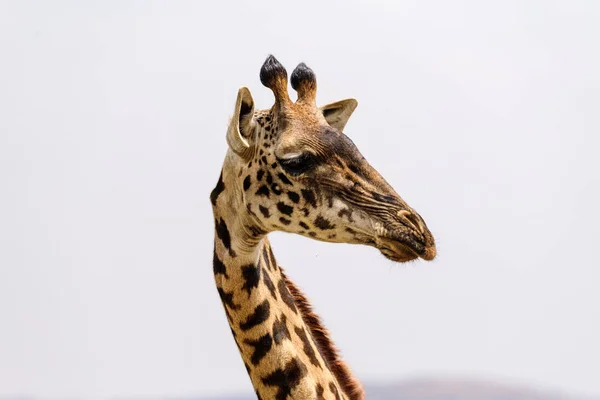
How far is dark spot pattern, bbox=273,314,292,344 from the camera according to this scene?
1002 cm

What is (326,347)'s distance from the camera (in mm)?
10688

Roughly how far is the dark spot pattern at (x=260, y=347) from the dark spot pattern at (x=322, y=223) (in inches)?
32.4

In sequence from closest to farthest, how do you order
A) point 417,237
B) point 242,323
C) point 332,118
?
1. point 417,237
2. point 242,323
3. point 332,118

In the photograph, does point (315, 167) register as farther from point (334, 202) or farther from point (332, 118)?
point (332, 118)

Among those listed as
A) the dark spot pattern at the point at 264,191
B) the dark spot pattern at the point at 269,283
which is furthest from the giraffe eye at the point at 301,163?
the dark spot pattern at the point at 269,283

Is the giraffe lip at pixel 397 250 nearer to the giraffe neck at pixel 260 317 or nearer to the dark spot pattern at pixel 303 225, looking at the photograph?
the dark spot pattern at pixel 303 225

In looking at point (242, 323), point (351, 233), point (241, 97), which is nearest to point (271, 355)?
point (242, 323)

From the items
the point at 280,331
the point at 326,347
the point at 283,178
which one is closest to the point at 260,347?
the point at 280,331

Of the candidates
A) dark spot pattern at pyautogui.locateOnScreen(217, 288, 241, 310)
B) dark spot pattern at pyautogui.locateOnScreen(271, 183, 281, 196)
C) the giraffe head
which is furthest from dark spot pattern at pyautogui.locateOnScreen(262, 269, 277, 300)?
dark spot pattern at pyautogui.locateOnScreen(271, 183, 281, 196)

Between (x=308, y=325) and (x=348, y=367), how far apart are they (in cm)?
41

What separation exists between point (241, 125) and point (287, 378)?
5.74 ft

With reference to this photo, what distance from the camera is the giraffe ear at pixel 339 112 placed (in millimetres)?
10969

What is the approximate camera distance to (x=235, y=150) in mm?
10195

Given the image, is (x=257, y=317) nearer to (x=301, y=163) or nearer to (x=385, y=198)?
(x=301, y=163)
